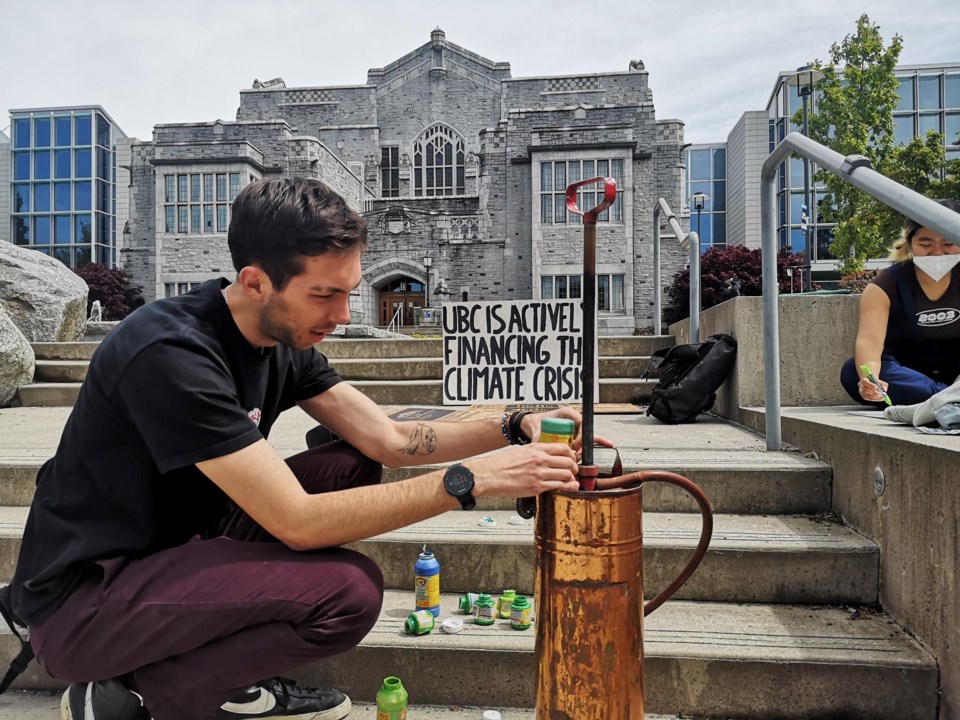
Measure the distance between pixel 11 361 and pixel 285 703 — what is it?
4871 millimetres

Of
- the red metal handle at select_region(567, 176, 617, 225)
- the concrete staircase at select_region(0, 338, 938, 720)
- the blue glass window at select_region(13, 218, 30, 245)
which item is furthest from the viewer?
the blue glass window at select_region(13, 218, 30, 245)

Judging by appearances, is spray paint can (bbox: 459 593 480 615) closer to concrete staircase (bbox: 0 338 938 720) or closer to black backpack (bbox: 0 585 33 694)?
concrete staircase (bbox: 0 338 938 720)

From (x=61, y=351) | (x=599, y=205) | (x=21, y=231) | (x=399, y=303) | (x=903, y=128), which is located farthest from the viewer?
(x=21, y=231)

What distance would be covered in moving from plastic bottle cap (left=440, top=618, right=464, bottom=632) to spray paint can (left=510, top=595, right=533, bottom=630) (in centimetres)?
17

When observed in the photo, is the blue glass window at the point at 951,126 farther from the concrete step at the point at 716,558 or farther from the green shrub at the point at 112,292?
the concrete step at the point at 716,558

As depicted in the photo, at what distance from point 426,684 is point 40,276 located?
7.36 m

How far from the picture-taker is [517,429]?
5.86ft

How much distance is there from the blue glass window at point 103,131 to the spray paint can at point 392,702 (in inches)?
2112

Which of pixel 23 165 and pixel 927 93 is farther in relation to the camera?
pixel 23 165

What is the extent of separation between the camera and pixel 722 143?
4931cm

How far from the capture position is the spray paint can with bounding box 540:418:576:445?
1432 mm

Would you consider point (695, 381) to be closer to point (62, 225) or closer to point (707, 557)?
point (707, 557)

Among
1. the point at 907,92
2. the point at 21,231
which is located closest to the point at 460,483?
the point at 907,92

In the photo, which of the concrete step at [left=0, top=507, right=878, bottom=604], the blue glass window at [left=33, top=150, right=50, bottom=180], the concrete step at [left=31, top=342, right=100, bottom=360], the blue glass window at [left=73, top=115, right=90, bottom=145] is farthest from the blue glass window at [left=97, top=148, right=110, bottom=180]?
the concrete step at [left=0, top=507, right=878, bottom=604]
